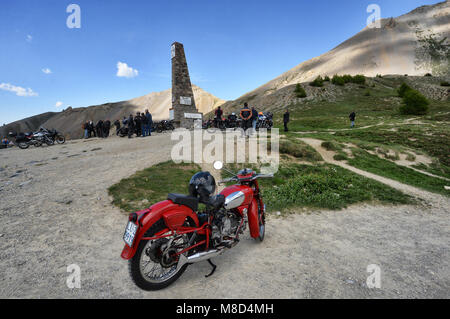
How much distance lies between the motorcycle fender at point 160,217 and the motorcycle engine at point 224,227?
453 mm

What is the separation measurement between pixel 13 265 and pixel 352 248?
5.74 meters

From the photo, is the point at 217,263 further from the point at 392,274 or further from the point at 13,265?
the point at 13,265

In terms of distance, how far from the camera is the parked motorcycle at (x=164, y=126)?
77.3ft

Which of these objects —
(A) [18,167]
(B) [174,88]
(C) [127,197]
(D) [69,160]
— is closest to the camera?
(C) [127,197]

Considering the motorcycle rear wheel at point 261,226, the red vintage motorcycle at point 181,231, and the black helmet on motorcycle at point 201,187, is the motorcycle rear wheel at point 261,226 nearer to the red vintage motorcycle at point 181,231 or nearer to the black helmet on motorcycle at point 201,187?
the red vintage motorcycle at point 181,231

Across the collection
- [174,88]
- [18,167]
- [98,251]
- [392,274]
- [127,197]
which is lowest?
[392,274]

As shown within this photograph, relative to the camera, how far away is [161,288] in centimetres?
305

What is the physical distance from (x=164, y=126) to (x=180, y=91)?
406 centimetres

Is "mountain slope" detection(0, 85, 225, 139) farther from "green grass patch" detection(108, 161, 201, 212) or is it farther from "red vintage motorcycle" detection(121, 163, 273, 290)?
"red vintage motorcycle" detection(121, 163, 273, 290)

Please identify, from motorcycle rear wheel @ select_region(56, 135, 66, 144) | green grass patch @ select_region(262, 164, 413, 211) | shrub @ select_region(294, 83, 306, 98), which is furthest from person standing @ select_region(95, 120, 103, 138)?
shrub @ select_region(294, 83, 306, 98)

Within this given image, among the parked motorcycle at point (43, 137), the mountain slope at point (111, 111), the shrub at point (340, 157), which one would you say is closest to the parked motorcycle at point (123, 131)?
the parked motorcycle at point (43, 137)

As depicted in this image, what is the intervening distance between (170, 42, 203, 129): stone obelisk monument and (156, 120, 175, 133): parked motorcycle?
94 cm

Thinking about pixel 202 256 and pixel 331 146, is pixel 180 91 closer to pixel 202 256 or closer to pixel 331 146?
pixel 331 146
